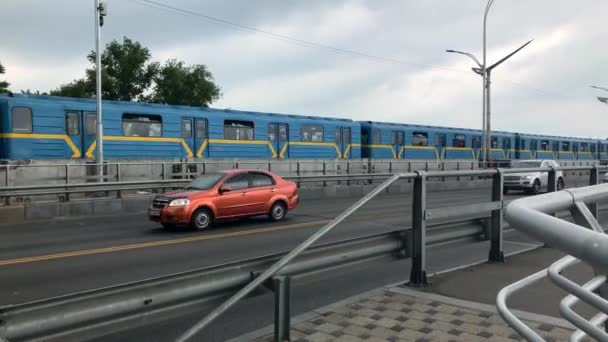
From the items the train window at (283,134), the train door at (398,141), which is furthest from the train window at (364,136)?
the train window at (283,134)

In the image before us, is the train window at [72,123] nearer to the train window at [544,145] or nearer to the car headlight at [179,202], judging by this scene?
the car headlight at [179,202]

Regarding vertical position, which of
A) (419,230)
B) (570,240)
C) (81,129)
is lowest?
(419,230)

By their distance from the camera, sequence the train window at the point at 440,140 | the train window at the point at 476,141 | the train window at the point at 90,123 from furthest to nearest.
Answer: the train window at the point at 476,141
the train window at the point at 440,140
the train window at the point at 90,123

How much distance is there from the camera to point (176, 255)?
9328 mm

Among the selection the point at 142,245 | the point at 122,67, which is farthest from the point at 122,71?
the point at 142,245

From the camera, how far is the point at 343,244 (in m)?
5.24

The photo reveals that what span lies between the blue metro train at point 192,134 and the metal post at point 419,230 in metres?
17.8

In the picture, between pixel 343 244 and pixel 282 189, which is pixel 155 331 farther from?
pixel 282 189

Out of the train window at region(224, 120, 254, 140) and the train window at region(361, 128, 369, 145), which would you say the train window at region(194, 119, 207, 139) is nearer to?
the train window at region(224, 120, 254, 140)

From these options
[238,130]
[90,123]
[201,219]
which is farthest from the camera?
[238,130]

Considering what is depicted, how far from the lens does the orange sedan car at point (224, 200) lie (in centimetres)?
1267

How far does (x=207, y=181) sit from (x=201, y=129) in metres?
11.4

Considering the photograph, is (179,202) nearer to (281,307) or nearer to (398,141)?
(281,307)

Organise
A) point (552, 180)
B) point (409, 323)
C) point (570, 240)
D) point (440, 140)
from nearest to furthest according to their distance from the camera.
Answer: point (570, 240) < point (409, 323) < point (552, 180) < point (440, 140)
